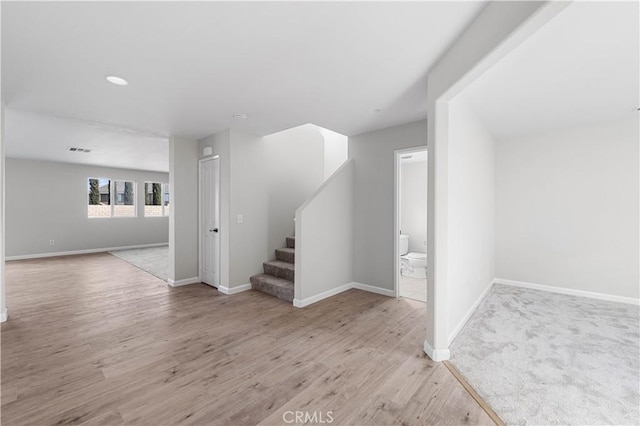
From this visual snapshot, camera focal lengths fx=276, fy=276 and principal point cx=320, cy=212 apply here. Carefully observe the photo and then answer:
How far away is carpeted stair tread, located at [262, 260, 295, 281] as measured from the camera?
4166 mm

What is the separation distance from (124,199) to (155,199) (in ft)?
2.78

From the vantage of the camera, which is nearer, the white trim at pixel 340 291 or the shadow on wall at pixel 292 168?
the white trim at pixel 340 291

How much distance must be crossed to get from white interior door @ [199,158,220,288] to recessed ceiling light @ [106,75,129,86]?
1.82m

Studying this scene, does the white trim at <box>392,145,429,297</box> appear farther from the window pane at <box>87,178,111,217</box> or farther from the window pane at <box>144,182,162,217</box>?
the window pane at <box>87,178,111,217</box>

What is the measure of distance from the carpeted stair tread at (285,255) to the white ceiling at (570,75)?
3.20 metres

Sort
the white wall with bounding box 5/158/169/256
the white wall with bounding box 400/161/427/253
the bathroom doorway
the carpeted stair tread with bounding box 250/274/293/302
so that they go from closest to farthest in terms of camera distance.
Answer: the carpeted stair tread with bounding box 250/274/293/302 → the bathroom doorway → the white wall with bounding box 400/161/427/253 → the white wall with bounding box 5/158/169/256

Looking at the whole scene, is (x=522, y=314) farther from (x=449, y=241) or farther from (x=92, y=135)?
(x=92, y=135)

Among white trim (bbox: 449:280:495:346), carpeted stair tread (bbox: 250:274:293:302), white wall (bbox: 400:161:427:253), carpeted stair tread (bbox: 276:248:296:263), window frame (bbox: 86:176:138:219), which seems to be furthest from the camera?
window frame (bbox: 86:176:138:219)

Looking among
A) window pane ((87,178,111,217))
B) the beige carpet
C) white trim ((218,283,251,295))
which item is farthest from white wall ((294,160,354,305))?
window pane ((87,178,111,217))

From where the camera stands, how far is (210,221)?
460cm

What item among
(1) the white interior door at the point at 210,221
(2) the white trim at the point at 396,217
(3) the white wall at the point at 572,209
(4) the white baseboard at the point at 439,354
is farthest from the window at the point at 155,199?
(3) the white wall at the point at 572,209

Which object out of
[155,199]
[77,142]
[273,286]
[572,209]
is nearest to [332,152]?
[273,286]

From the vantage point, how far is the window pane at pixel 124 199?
8.39m

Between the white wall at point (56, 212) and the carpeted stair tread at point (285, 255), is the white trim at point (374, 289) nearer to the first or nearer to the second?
the carpeted stair tread at point (285, 255)
